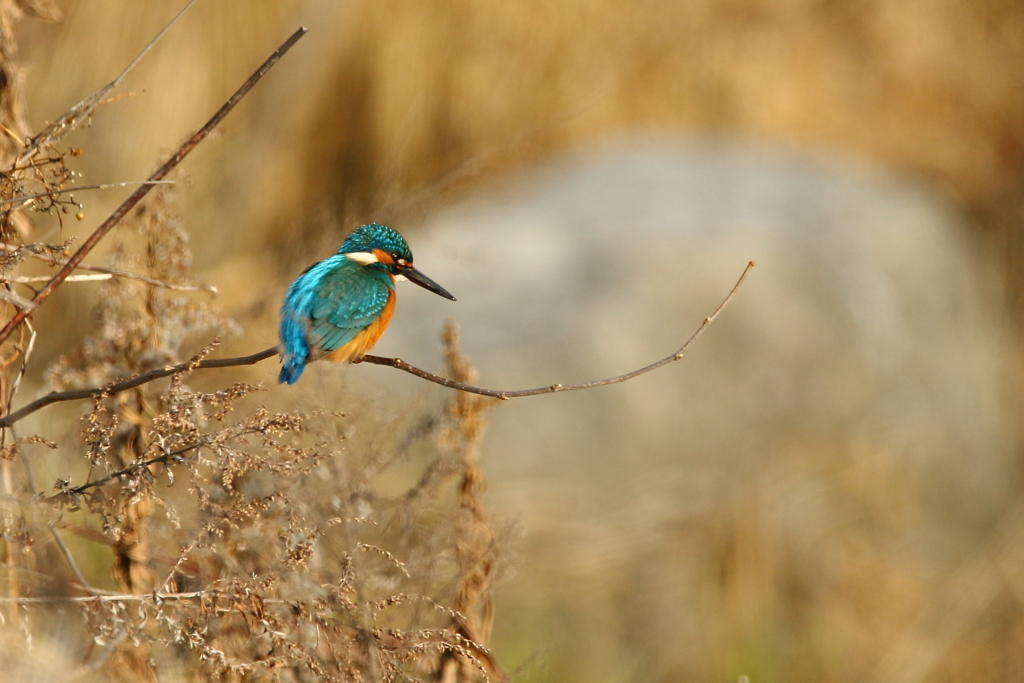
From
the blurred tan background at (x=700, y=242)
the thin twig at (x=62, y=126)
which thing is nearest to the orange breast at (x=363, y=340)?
the thin twig at (x=62, y=126)

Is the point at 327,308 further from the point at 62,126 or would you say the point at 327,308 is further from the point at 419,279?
the point at 62,126

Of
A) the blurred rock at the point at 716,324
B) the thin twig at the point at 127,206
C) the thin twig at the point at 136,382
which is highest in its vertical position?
the blurred rock at the point at 716,324

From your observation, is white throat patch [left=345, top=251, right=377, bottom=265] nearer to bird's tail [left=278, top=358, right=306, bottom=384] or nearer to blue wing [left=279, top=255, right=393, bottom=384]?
blue wing [left=279, top=255, right=393, bottom=384]

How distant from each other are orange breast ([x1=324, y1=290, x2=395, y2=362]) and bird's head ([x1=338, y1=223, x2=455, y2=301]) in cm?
7

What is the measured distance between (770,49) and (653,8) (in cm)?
83

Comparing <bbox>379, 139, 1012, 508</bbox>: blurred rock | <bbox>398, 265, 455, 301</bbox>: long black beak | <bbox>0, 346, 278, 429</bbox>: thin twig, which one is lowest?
<bbox>0, 346, 278, 429</bbox>: thin twig

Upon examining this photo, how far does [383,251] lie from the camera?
1.89 m

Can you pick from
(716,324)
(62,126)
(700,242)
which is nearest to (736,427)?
(716,324)

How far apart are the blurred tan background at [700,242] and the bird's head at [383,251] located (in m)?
0.76

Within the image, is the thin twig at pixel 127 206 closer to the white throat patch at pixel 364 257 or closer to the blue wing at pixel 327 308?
the blue wing at pixel 327 308

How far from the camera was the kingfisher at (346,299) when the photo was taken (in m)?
1.75

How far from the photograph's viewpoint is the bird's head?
187cm

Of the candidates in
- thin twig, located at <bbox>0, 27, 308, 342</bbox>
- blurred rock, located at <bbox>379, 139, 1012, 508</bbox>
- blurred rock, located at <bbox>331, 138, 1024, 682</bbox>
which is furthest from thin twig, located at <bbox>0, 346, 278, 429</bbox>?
blurred rock, located at <bbox>379, 139, 1012, 508</bbox>

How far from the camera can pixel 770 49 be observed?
5926 mm
